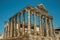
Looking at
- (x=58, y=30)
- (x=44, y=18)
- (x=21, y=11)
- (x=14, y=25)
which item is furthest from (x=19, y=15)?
(x=58, y=30)

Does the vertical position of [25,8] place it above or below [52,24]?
above

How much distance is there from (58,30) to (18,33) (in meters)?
19.2

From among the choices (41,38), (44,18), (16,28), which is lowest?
(41,38)

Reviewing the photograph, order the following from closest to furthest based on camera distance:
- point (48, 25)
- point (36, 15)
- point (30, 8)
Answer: point (30, 8), point (36, 15), point (48, 25)

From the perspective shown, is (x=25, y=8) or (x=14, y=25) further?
(x=14, y=25)

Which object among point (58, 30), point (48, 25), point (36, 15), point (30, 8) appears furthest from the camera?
point (58, 30)

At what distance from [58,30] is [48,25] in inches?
456

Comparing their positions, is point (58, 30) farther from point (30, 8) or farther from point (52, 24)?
point (30, 8)

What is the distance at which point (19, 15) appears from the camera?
3075 centimetres

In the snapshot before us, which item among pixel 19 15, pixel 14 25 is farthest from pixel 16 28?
pixel 19 15

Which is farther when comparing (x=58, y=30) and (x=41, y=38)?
(x=58, y=30)

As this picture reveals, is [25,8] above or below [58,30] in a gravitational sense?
above

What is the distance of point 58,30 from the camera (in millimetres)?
45219

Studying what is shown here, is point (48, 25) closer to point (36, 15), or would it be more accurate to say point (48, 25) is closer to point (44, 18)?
point (44, 18)
